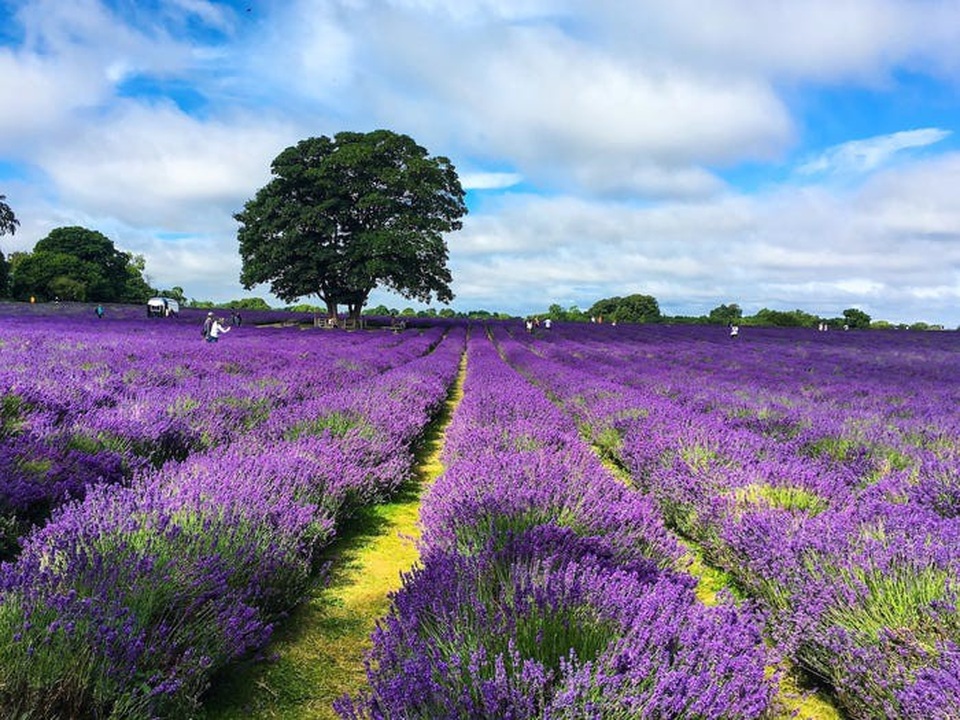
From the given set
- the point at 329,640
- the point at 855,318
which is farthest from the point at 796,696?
the point at 855,318

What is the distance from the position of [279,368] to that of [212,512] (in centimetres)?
823

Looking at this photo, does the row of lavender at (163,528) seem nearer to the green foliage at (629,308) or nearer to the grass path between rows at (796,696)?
the grass path between rows at (796,696)

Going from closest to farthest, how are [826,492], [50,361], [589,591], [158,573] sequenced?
1. [589,591]
2. [158,573]
3. [826,492]
4. [50,361]

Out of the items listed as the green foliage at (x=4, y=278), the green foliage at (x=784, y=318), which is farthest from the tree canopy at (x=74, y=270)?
the green foliage at (x=784, y=318)

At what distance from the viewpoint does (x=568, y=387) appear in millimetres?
10430

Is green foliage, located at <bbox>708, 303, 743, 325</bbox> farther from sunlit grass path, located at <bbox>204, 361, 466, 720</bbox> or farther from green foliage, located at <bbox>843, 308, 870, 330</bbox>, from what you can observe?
sunlit grass path, located at <bbox>204, 361, 466, 720</bbox>

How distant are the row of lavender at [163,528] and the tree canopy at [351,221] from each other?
24.5 m

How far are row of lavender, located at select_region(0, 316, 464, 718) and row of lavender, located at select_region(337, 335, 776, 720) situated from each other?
2.19 feet

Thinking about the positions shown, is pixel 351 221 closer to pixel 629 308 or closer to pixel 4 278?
pixel 4 278

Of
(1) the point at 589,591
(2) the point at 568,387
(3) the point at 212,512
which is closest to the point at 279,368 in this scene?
(2) the point at 568,387

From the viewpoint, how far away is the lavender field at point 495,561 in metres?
1.63

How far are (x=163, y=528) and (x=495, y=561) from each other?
1.47 meters

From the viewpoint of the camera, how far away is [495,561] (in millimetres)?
2330

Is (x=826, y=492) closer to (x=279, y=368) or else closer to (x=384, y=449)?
(x=384, y=449)
